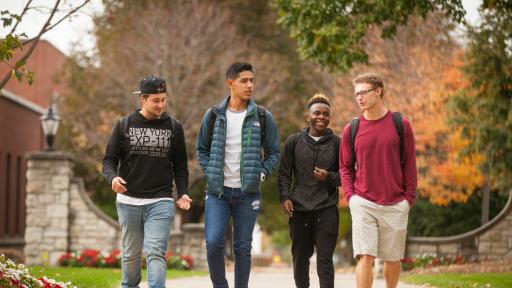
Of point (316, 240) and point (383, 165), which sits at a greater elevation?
point (383, 165)

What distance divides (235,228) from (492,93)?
14.3 m

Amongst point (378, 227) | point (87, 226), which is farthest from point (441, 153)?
point (378, 227)

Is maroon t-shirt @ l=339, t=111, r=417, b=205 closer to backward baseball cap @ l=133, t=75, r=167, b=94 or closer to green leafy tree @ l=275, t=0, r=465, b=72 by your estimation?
backward baseball cap @ l=133, t=75, r=167, b=94

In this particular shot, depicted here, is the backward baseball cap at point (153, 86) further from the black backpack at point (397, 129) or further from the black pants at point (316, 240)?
the black pants at point (316, 240)

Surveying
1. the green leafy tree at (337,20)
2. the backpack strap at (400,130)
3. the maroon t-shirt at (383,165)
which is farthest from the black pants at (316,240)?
the green leafy tree at (337,20)

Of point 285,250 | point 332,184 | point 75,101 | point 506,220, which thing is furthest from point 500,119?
point 285,250

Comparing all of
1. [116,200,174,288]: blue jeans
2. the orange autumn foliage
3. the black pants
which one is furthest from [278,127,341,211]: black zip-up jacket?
the orange autumn foliage

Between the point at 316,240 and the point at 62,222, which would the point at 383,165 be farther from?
the point at 62,222

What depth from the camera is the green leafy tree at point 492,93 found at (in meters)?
21.5

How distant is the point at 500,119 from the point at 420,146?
22.5 ft

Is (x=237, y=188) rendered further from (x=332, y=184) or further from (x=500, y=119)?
(x=500, y=119)

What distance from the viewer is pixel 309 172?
9.35 metres

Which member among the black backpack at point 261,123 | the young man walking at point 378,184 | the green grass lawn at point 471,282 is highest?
the black backpack at point 261,123

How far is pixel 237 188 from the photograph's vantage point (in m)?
8.65
